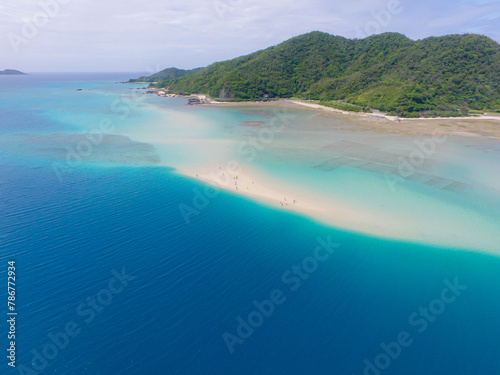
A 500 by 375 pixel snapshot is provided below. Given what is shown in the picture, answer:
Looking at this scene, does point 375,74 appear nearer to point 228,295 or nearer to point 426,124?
point 426,124

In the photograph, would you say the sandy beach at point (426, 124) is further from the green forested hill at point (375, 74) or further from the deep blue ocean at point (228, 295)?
the deep blue ocean at point (228, 295)

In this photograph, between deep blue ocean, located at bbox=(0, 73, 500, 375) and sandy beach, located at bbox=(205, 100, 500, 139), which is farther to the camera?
sandy beach, located at bbox=(205, 100, 500, 139)

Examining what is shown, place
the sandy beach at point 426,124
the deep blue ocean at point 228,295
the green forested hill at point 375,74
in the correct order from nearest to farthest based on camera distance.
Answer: the deep blue ocean at point 228,295 → the sandy beach at point 426,124 → the green forested hill at point 375,74

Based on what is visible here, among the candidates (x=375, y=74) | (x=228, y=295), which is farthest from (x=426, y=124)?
(x=228, y=295)

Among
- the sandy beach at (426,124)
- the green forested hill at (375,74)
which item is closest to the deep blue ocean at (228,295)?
the sandy beach at (426,124)

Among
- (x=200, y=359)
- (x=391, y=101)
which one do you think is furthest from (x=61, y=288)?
(x=391, y=101)

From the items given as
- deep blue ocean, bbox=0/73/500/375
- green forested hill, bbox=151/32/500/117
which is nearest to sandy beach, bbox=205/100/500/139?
green forested hill, bbox=151/32/500/117

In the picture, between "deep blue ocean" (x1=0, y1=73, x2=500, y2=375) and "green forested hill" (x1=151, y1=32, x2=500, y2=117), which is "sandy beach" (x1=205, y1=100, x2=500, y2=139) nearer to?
"green forested hill" (x1=151, y1=32, x2=500, y2=117)
